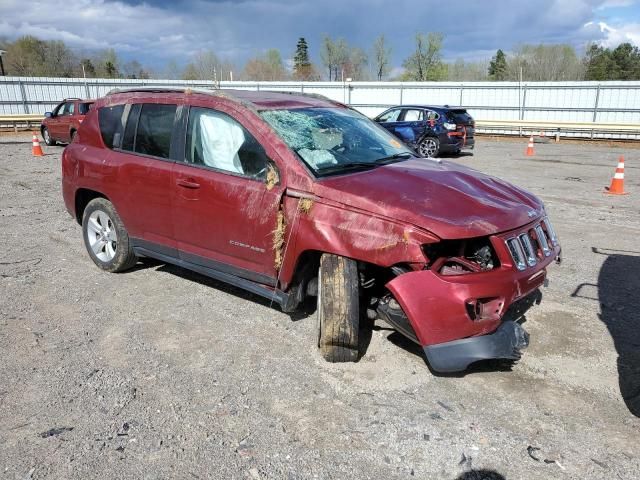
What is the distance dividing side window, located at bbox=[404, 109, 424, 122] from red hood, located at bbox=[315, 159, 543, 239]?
12408 millimetres

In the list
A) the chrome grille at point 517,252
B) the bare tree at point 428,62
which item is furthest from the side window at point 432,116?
the bare tree at point 428,62

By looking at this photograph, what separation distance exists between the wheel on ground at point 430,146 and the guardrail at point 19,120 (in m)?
20.1

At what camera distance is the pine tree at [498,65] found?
6875 centimetres

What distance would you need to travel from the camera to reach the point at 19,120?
2523 cm

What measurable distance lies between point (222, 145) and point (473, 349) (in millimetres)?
2459

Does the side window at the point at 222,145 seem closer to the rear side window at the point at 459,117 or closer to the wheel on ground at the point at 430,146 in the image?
the wheel on ground at the point at 430,146

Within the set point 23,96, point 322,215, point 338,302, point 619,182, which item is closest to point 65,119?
point 23,96

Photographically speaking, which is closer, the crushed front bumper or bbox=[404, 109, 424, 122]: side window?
the crushed front bumper

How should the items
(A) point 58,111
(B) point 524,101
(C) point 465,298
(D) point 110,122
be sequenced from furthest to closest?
(B) point 524,101 < (A) point 58,111 < (D) point 110,122 < (C) point 465,298

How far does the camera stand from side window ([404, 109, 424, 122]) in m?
15.7

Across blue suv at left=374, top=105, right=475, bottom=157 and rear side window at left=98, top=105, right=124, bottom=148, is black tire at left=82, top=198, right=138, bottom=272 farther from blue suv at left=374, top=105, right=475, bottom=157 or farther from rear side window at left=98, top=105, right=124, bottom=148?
blue suv at left=374, top=105, right=475, bottom=157

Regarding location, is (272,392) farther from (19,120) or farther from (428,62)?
(428,62)

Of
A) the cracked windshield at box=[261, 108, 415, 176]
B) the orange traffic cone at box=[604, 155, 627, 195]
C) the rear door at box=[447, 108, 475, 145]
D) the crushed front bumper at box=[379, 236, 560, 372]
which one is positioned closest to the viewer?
the crushed front bumper at box=[379, 236, 560, 372]

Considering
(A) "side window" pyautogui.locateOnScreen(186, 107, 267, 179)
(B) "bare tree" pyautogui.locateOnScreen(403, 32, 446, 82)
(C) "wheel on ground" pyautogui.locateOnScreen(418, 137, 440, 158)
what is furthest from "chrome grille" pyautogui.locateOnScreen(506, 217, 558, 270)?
(B) "bare tree" pyautogui.locateOnScreen(403, 32, 446, 82)
